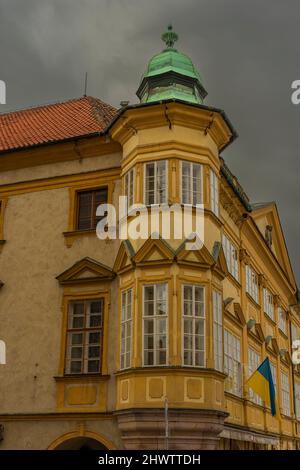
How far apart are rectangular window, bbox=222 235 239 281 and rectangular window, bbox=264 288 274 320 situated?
19.5 ft

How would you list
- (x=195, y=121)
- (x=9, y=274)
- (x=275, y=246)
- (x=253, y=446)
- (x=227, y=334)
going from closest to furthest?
(x=195, y=121), (x=9, y=274), (x=227, y=334), (x=253, y=446), (x=275, y=246)

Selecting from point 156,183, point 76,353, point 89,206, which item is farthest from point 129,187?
point 76,353

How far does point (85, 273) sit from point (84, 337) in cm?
193

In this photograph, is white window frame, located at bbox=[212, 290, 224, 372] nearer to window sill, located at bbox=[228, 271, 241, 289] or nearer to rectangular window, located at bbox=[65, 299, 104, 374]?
rectangular window, located at bbox=[65, 299, 104, 374]

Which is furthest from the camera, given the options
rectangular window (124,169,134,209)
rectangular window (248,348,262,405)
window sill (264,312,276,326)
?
window sill (264,312,276,326)

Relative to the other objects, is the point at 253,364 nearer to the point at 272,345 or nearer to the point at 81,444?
the point at 272,345

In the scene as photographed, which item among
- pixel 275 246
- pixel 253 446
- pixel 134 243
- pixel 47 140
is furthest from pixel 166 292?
pixel 275 246

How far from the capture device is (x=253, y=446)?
25922 mm

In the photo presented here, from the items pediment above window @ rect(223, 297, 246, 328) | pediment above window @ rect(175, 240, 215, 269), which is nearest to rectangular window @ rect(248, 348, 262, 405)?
pediment above window @ rect(223, 297, 246, 328)

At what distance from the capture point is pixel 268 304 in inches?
1267

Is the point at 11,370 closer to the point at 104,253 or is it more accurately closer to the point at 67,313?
the point at 67,313

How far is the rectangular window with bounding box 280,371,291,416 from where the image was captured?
32.7 metres
